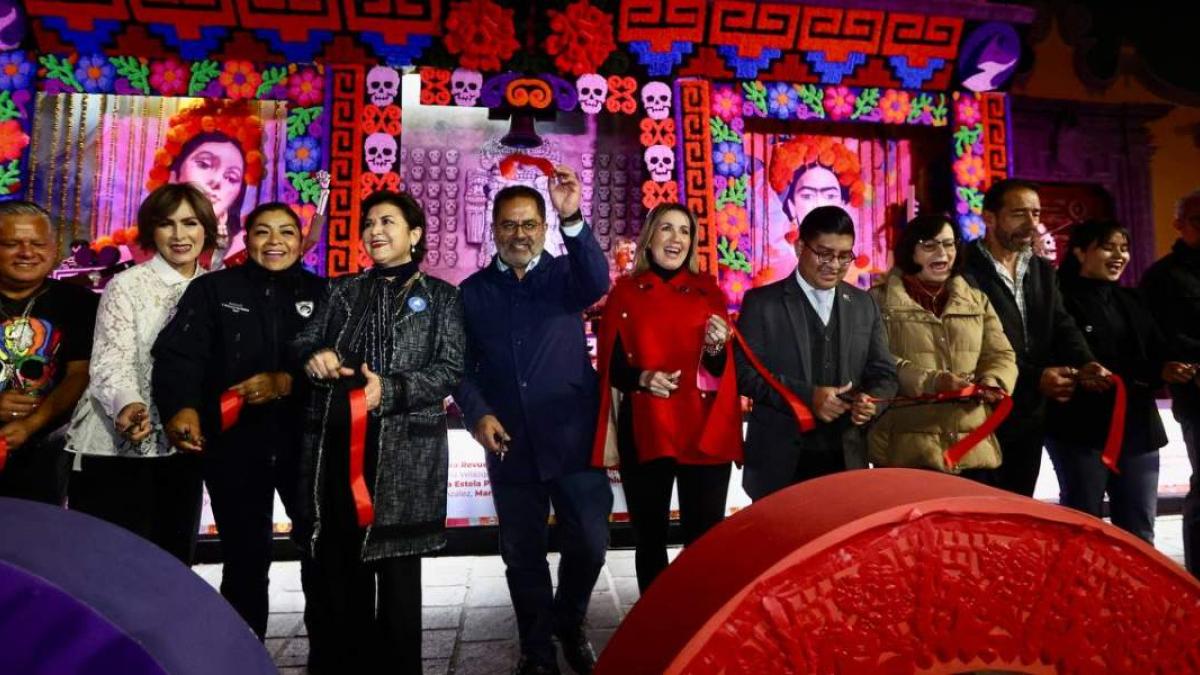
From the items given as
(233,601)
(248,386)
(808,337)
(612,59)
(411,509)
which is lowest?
(233,601)

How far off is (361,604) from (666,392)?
3.78 feet

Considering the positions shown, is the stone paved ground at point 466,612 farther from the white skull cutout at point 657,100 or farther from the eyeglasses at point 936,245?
the white skull cutout at point 657,100

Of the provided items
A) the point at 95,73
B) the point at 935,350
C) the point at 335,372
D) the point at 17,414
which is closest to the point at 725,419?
the point at 935,350

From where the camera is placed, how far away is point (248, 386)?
222cm

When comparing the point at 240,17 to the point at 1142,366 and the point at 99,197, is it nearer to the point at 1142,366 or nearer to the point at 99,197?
the point at 99,197

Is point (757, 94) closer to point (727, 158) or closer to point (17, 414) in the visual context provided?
point (727, 158)

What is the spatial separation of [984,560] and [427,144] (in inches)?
186

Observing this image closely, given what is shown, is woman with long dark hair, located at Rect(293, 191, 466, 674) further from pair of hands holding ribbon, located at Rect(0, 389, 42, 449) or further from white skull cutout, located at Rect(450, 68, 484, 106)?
white skull cutout, located at Rect(450, 68, 484, 106)

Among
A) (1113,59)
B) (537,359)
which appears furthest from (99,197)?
(1113,59)

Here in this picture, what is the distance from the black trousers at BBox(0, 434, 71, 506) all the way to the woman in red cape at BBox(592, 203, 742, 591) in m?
1.88

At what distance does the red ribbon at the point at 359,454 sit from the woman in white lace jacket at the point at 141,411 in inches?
27.8

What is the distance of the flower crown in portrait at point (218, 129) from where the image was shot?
14.9 ft

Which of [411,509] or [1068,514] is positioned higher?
[1068,514]

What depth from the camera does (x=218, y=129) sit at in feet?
14.9
